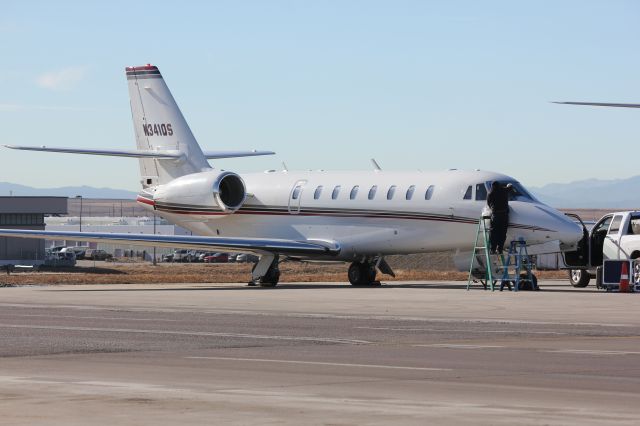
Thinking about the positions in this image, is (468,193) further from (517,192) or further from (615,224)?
(615,224)

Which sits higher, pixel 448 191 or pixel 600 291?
pixel 448 191

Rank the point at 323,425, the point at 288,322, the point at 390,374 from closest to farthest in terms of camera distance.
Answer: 1. the point at 323,425
2. the point at 390,374
3. the point at 288,322

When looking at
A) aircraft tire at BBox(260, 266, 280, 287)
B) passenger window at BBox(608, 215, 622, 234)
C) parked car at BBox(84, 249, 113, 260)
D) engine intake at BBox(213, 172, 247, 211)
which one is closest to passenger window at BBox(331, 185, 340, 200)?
aircraft tire at BBox(260, 266, 280, 287)

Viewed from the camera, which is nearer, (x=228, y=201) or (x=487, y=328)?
(x=487, y=328)

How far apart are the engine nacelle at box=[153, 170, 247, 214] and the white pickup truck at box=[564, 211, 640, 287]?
10761 mm

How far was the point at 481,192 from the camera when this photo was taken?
Answer: 1444 inches

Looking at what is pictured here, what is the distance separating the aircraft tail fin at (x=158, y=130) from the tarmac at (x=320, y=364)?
57.7ft

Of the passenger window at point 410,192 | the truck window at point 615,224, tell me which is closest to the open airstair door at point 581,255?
the truck window at point 615,224

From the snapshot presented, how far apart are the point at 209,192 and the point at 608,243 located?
41.5 ft

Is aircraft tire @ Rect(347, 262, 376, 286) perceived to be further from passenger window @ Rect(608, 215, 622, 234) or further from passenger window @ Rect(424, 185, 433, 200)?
passenger window @ Rect(608, 215, 622, 234)

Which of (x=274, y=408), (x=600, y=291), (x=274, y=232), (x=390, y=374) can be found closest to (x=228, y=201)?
(x=274, y=232)

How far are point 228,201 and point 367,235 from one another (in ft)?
18.6

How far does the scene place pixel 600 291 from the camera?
1406 inches

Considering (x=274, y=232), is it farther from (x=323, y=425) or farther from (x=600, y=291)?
(x=323, y=425)
